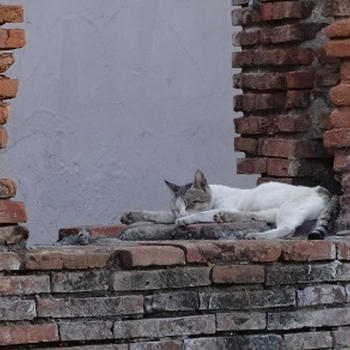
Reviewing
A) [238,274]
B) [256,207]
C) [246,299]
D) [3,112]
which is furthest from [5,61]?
[256,207]

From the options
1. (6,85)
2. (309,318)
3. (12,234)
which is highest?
(6,85)

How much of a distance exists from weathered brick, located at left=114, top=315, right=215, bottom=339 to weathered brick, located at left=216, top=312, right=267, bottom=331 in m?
0.04

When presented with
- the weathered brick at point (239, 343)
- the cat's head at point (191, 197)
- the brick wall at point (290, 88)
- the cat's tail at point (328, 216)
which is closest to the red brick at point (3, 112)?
the weathered brick at point (239, 343)

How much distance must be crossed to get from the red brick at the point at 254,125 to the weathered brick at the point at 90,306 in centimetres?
196

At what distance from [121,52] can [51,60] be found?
450 millimetres

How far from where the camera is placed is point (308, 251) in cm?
761

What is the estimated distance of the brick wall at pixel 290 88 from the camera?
8.77 m

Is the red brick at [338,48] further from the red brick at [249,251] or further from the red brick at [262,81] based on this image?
the red brick at [249,251]

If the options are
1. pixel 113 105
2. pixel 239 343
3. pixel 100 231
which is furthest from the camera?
pixel 113 105

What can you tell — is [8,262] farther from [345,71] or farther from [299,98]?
[299,98]

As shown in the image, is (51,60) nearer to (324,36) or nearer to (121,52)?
(121,52)

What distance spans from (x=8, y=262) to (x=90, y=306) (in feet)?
1.25

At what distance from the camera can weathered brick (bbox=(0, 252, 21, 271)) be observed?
23.6 feet

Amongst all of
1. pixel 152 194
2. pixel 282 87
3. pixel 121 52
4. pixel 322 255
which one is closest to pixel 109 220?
pixel 152 194
